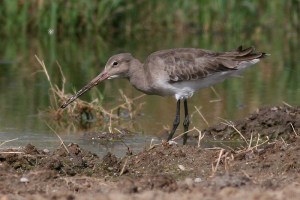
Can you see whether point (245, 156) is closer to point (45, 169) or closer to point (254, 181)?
point (254, 181)

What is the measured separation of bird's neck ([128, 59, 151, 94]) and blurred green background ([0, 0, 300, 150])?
3144mm

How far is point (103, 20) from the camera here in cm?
1973

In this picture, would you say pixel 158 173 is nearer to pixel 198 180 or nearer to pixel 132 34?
pixel 198 180

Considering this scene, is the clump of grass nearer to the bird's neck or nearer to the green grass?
the bird's neck

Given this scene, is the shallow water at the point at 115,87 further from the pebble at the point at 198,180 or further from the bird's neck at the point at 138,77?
the pebble at the point at 198,180

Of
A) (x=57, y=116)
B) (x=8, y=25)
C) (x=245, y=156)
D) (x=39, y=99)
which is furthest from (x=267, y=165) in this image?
(x=8, y=25)

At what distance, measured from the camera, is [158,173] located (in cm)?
796

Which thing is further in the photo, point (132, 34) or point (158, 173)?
point (132, 34)

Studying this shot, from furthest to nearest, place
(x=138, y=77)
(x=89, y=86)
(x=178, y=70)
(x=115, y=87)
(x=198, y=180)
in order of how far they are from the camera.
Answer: (x=115, y=87) < (x=89, y=86) < (x=138, y=77) < (x=178, y=70) < (x=198, y=180)

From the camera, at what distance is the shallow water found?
10.7 metres

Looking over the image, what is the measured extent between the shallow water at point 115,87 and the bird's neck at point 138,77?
0.53 meters

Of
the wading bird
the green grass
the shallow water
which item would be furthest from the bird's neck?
the green grass

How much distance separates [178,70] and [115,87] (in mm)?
3824

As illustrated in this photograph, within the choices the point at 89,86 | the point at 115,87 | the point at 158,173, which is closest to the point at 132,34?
the point at 115,87
